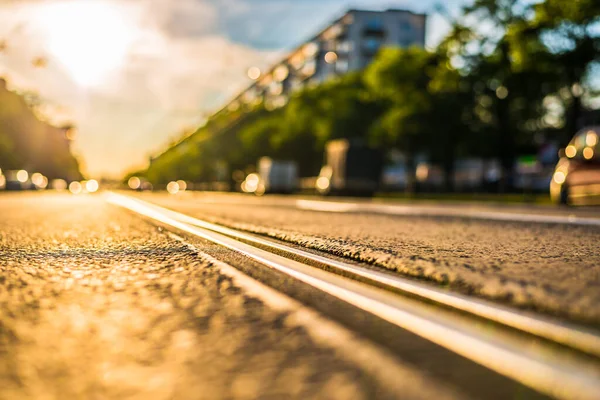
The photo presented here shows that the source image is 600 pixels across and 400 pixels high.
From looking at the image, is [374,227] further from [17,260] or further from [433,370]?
[433,370]

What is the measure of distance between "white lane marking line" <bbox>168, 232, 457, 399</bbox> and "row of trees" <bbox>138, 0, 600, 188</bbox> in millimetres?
26551

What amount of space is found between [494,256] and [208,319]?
394 cm

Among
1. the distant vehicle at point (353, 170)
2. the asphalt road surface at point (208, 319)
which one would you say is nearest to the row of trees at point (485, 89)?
the distant vehicle at point (353, 170)

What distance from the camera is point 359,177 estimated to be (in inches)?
1575

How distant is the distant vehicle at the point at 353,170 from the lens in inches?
1558

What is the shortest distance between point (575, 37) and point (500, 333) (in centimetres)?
3431

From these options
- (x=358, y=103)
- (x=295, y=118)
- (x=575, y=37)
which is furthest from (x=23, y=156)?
(x=575, y=37)

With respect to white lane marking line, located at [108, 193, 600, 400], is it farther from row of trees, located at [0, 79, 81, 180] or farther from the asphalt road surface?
row of trees, located at [0, 79, 81, 180]

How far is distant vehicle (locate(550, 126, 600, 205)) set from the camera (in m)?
19.2

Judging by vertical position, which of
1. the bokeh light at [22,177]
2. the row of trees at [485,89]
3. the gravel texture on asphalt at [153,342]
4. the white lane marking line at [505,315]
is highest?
the row of trees at [485,89]

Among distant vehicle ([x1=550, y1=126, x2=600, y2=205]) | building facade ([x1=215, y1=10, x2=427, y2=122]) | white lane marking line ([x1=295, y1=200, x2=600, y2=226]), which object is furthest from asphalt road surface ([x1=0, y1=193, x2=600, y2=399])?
building facade ([x1=215, y1=10, x2=427, y2=122])

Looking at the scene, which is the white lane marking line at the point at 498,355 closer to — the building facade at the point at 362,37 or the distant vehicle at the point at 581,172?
the distant vehicle at the point at 581,172

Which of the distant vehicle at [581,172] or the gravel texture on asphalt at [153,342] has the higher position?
the distant vehicle at [581,172]

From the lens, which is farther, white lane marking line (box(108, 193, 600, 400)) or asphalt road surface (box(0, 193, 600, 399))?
asphalt road surface (box(0, 193, 600, 399))
